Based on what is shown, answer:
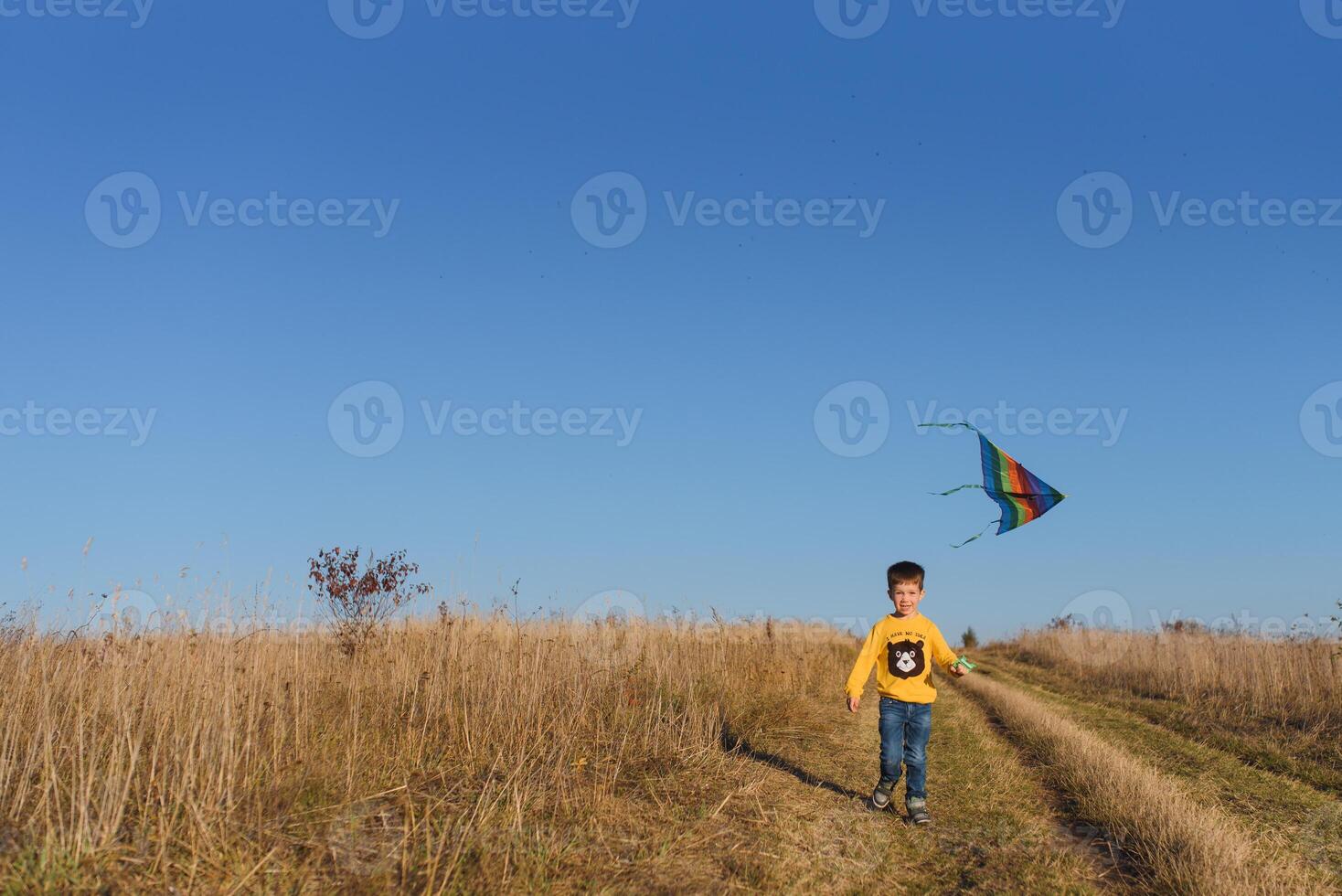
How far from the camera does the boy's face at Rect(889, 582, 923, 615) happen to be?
6426 mm

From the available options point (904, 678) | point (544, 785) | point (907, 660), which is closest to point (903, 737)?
point (904, 678)

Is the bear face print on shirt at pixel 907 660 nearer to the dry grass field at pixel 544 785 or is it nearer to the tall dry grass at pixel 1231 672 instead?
the dry grass field at pixel 544 785

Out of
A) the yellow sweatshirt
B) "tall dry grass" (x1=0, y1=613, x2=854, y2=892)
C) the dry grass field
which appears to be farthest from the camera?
the yellow sweatshirt

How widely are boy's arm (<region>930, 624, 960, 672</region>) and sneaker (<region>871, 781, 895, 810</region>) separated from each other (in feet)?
3.14

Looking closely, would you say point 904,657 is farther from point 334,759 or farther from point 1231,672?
point 1231,672

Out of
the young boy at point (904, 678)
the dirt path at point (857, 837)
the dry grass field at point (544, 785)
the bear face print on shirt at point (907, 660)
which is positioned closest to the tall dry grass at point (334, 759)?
the dry grass field at point (544, 785)

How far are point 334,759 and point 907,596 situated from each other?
4194 millimetres

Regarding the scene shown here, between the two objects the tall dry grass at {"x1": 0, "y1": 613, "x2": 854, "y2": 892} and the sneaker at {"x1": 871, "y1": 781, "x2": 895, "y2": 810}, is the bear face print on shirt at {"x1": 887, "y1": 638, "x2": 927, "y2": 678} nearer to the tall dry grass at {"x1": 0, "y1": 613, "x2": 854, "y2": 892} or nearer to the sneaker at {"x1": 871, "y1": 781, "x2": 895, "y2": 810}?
the sneaker at {"x1": 871, "y1": 781, "x2": 895, "y2": 810}

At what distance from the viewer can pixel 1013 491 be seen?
8.87 meters

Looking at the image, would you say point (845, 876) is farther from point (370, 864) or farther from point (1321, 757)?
point (1321, 757)

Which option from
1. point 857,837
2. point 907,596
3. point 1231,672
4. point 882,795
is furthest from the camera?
point 1231,672

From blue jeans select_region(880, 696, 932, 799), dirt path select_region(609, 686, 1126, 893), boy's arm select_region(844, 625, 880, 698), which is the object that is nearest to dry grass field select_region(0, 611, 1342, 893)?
dirt path select_region(609, 686, 1126, 893)

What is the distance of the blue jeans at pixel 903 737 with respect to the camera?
615 centimetres

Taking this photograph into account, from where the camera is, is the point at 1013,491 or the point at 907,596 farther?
the point at 1013,491
